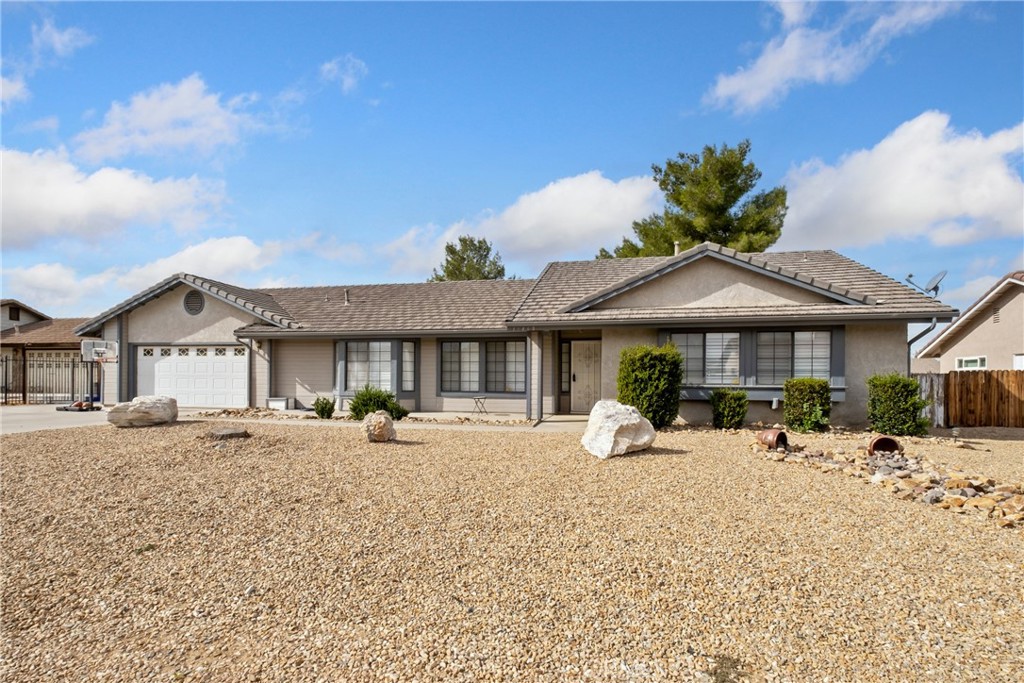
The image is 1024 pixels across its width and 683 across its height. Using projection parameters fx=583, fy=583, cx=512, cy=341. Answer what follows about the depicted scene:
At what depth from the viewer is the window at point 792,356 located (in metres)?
14.2

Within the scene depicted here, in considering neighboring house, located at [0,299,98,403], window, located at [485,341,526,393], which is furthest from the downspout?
neighboring house, located at [0,299,98,403]

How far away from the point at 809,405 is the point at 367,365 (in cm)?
1249

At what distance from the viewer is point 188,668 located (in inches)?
156

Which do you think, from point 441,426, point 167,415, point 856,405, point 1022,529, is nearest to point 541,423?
point 441,426

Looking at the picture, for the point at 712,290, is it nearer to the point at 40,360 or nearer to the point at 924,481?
the point at 924,481

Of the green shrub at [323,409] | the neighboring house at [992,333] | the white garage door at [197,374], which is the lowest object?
the green shrub at [323,409]

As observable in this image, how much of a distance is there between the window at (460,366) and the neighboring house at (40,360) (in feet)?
47.0

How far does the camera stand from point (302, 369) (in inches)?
749

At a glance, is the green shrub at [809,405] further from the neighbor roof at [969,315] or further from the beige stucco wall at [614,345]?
the neighbor roof at [969,315]

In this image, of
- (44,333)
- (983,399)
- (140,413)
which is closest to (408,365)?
(140,413)

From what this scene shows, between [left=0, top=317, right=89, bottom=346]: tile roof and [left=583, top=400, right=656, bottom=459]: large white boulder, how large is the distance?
27.5m

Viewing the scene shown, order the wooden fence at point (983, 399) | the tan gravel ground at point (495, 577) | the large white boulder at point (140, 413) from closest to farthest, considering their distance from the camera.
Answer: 1. the tan gravel ground at point (495, 577)
2. the large white boulder at point (140, 413)
3. the wooden fence at point (983, 399)

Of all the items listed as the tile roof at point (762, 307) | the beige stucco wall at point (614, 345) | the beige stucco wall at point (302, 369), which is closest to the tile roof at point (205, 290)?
the beige stucco wall at point (302, 369)

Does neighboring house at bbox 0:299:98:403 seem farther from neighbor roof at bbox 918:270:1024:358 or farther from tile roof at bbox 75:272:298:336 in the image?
neighbor roof at bbox 918:270:1024:358
